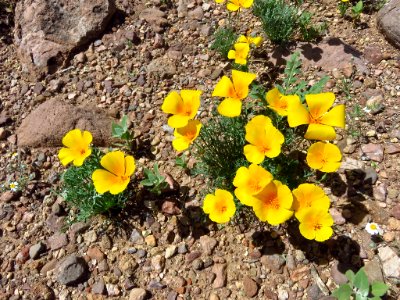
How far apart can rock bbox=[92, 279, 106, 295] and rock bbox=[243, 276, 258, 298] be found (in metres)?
0.97

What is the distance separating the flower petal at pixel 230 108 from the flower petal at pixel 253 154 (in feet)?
0.73

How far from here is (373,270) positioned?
2.78 meters

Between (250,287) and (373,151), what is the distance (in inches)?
54.3

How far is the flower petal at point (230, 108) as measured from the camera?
106 inches

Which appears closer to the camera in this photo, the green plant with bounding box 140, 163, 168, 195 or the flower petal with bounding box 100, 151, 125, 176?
the flower petal with bounding box 100, 151, 125, 176

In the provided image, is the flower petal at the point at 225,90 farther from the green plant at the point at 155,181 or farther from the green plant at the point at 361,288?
the green plant at the point at 361,288

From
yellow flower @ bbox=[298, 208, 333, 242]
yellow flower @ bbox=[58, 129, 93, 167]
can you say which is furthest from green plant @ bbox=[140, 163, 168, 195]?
yellow flower @ bbox=[298, 208, 333, 242]

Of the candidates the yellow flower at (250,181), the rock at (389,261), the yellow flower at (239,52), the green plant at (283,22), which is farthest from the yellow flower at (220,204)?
the green plant at (283,22)

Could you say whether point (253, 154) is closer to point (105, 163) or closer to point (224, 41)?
point (105, 163)

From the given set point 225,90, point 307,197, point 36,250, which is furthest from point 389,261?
point 36,250

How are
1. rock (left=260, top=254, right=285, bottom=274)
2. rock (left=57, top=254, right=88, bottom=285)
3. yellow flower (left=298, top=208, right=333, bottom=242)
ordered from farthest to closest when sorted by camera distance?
1. rock (left=57, top=254, right=88, bottom=285)
2. rock (left=260, top=254, right=285, bottom=274)
3. yellow flower (left=298, top=208, right=333, bottom=242)

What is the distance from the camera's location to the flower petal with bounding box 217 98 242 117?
269cm

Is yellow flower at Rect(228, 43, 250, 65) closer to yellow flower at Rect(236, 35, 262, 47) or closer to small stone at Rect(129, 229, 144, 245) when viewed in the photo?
yellow flower at Rect(236, 35, 262, 47)

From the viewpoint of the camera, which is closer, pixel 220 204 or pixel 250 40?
pixel 220 204
